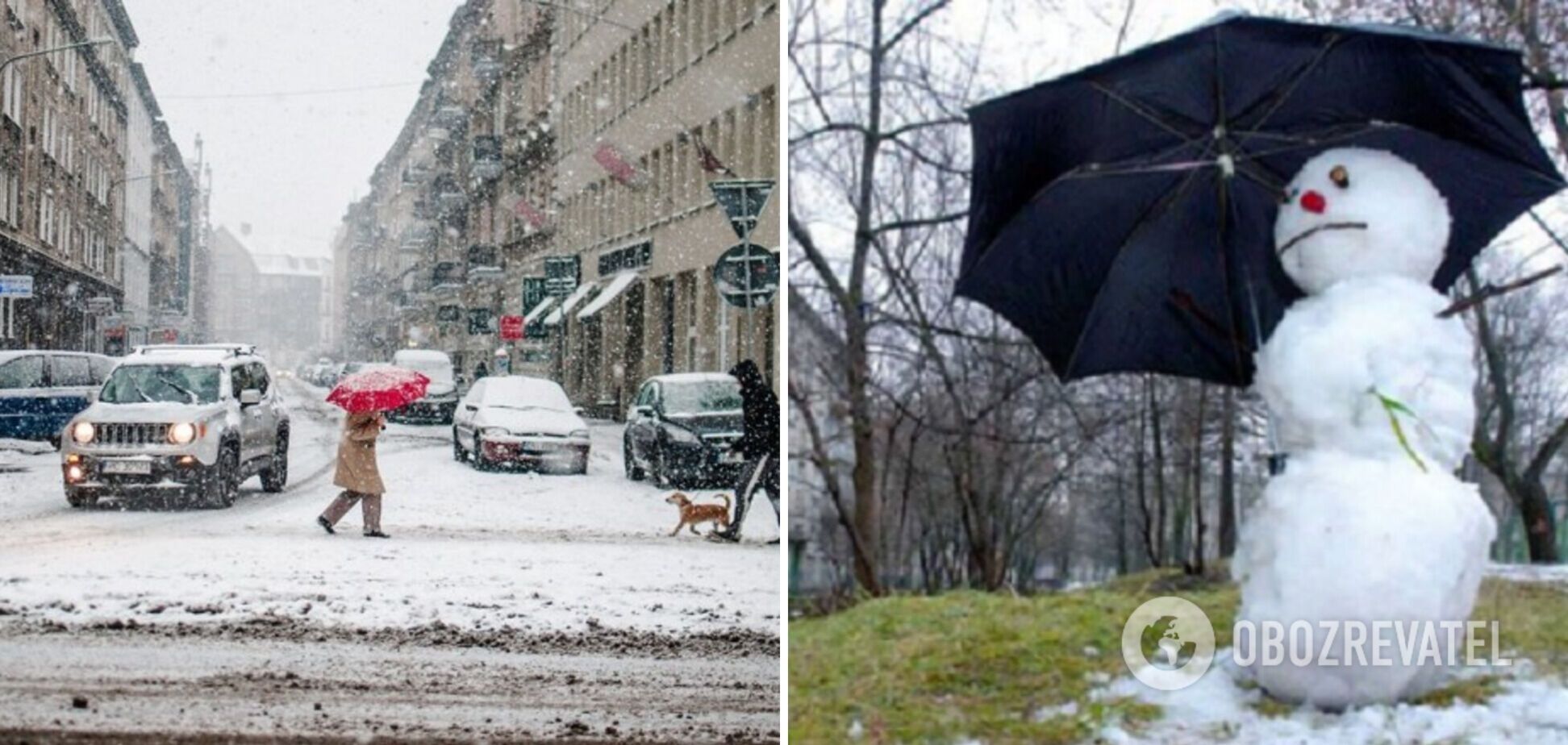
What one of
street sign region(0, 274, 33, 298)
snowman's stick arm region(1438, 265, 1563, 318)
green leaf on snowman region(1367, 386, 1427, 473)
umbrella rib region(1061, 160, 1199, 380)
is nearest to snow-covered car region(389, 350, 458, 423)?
street sign region(0, 274, 33, 298)

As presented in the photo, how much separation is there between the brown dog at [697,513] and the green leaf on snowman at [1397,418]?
1.22 metres

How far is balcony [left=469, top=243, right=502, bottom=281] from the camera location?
292cm

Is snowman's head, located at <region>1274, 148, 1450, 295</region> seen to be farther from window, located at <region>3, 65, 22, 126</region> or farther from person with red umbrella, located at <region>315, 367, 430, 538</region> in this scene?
window, located at <region>3, 65, 22, 126</region>

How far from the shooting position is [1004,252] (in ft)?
9.09

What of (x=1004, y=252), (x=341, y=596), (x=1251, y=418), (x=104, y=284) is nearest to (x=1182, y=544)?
(x=1251, y=418)

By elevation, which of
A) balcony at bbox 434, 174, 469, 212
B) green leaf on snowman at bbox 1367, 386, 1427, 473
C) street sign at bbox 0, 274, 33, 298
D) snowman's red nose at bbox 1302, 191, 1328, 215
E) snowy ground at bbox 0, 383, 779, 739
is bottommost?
snowy ground at bbox 0, 383, 779, 739

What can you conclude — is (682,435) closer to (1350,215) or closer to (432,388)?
(432,388)

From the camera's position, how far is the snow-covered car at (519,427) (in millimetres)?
2953

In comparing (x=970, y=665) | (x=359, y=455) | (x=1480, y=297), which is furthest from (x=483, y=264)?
(x=1480, y=297)

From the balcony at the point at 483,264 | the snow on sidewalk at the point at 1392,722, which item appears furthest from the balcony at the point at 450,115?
the snow on sidewalk at the point at 1392,722

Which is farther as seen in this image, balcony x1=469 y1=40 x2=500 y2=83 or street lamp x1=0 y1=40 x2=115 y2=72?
balcony x1=469 y1=40 x2=500 y2=83

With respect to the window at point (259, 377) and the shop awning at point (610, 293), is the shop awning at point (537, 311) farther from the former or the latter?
the window at point (259, 377)

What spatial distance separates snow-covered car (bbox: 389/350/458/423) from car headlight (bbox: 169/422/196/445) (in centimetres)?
37

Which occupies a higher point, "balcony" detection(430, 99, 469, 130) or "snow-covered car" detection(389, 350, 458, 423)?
"balcony" detection(430, 99, 469, 130)
